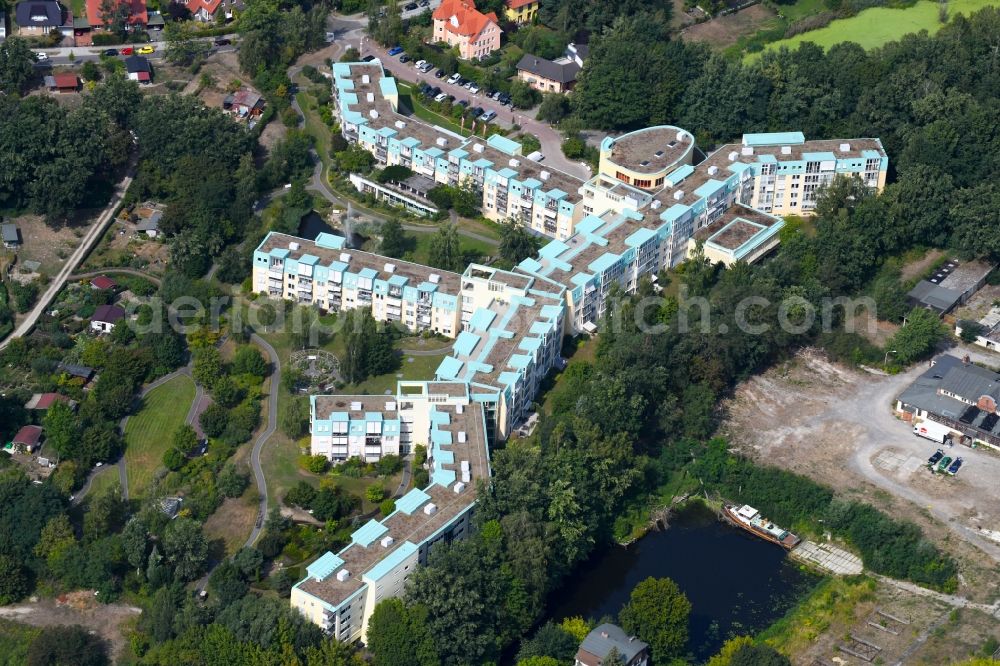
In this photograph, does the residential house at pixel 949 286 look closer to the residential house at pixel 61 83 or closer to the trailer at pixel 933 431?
the trailer at pixel 933 431

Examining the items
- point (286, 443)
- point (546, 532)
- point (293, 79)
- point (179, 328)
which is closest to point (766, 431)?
point (546, 532)

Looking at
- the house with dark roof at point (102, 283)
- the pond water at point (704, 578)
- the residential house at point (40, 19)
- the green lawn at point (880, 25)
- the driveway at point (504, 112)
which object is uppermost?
the residential house at point (40, 19)

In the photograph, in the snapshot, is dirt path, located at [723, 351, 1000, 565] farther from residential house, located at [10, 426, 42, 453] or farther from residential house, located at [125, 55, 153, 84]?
residential house, located at [125, 55, 153, 84]

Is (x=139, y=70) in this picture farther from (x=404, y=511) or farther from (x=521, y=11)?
(x=404, y=511)

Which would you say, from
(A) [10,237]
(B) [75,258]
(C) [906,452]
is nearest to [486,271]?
(C) [906,452]

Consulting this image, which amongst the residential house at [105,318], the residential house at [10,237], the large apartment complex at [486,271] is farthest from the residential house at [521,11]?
the residential house at [105,318]

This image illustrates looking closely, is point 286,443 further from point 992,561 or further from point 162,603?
point 992,561

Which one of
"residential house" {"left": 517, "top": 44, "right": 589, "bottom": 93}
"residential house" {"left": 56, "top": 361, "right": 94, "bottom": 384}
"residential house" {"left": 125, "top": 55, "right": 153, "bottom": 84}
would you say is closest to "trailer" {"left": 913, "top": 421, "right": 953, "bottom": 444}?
"residential house" {"left": 517, "top": 44, "right": 589, "bottom": 93}
